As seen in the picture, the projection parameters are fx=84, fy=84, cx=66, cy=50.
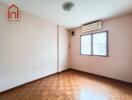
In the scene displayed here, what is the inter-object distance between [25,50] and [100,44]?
2818mm

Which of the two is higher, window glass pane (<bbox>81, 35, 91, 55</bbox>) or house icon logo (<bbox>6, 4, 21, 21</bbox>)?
house icon logo (<bbox>6, 4, 21, 21</bbox>)

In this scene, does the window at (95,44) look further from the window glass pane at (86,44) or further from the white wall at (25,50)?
the white wall at (25,50)

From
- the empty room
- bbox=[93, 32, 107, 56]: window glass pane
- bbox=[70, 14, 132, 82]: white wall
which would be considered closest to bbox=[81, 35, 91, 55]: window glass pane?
the empty room

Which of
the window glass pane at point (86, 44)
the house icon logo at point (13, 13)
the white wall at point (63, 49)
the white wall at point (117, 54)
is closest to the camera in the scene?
the house icon logo at point (13, 13)

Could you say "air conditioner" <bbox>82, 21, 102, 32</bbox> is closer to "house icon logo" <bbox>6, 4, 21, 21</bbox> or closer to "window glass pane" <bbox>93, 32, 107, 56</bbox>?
"window glass pane" <bbox>93, 32, 107, 56</bbox>

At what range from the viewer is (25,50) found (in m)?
2.68

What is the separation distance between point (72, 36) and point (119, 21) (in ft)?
7.41

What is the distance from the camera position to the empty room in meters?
2.18

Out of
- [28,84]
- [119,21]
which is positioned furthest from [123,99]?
[28,84]

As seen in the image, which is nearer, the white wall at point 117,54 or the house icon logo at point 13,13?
the house icon logo at point 13,13

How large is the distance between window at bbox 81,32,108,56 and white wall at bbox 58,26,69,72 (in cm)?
86

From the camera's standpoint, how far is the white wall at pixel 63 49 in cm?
412

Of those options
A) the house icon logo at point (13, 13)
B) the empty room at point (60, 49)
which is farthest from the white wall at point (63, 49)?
the house icon logo at point (13, 13)

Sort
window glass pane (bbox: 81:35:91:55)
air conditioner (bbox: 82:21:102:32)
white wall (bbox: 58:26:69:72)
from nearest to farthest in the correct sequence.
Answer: air conditioner (bbox: 82:21:102:32) → window glass pane (bbox: 81:35:91:55) → white wall (bbox: 58:26:69:72)
